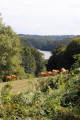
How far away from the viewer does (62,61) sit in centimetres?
4044

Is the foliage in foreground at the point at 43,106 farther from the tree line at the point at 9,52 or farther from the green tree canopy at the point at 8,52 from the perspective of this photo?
the green tree canopy at the point at 8,52

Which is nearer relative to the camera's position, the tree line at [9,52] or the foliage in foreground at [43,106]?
the foliage in foreground at [43,106]

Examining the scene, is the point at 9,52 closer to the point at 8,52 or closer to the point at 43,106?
the point at 8,52

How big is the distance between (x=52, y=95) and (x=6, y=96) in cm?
98

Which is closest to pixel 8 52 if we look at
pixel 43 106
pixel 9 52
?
pixel 9 52

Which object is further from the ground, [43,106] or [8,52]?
[43,106]

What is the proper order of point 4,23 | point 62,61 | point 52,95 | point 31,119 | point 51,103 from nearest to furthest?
point 31,119 → point 51,103 → point 52,95 → point 4,23 → point 62,61

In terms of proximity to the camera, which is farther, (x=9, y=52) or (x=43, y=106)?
(x=9, y=52)

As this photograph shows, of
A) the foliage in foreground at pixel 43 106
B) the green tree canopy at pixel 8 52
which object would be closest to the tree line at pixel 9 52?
the green tree canopy at pixel 8 52

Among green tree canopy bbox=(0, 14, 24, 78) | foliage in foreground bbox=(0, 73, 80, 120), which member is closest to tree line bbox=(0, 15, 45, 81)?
green tree canopy bbox=(0, 14, 24, 78)

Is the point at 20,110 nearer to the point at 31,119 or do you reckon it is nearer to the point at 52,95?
the point at 31,119

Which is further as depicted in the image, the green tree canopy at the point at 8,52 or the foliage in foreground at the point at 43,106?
the green tree canopy at the point at 8,52

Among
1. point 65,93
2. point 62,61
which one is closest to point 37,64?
point 62,61

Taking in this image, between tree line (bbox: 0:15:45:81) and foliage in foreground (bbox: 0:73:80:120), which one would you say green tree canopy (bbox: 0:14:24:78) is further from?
foliage in foreground (bbox: 0:73:80:120)
